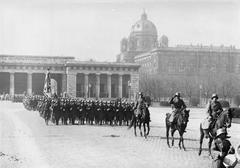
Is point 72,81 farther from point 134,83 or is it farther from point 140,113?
point 140,113

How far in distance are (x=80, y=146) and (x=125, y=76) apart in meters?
83.0

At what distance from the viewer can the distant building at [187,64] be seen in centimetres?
7531

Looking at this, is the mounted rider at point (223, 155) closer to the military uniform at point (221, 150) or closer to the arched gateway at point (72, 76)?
the military uniform at point (221, 150)

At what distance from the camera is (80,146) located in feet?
52.1

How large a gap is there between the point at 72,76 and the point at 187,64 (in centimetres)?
2343

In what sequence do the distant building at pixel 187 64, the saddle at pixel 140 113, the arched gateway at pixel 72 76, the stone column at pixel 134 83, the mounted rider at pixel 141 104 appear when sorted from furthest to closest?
the stone column at pixel 134 83 < the arched gateway at pixel 72 76 < the distant building at pixel 187 64 < the mounted rider at pixel 141 104 < the saddle at pixel 140 113

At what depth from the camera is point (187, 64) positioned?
95.3 m

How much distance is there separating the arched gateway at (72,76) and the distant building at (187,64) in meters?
4.75

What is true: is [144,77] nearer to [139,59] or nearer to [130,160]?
[139,59]

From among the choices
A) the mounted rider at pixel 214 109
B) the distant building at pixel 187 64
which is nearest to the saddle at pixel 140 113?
the mounted rider at pixel 214 109

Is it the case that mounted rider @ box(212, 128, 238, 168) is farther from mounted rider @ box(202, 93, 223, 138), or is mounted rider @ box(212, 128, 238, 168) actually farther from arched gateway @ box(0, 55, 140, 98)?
arched gateway @ box(0, 55, 140, 98)

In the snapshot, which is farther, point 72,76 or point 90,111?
point 72,76

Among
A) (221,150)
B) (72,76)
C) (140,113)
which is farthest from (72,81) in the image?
(221,150)

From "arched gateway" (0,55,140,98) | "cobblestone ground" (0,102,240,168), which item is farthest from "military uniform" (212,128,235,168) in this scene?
"arched gateway" (0,55,140,98)
